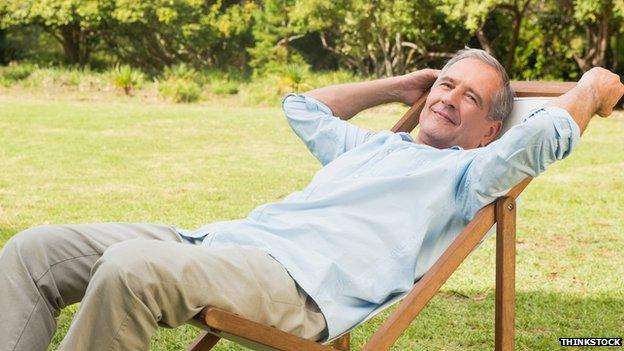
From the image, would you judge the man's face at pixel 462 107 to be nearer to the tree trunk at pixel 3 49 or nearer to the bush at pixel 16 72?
the bush at pixel 16 72

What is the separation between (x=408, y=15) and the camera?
17.9m

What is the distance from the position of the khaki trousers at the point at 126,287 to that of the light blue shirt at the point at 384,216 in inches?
4.3

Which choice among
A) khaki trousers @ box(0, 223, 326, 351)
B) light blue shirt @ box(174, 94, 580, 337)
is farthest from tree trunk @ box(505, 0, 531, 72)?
khaki trousers @ box(0, 223, 326, 351)

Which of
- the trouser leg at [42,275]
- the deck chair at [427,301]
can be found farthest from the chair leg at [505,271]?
the trouser leg at [42,275]

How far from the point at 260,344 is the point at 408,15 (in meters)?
15.6

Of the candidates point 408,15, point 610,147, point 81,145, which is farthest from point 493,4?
point 81,145

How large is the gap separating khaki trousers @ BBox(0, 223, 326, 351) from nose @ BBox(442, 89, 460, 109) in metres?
1.00

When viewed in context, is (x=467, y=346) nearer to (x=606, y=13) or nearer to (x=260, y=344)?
(x=260, y=344)

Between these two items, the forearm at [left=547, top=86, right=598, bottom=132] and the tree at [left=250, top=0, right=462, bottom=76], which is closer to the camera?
the forearm at [left=547, top=86, right=598, bottom=132]

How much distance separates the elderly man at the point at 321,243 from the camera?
8.52 ft

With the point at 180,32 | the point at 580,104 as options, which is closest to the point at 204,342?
the point at 580,104

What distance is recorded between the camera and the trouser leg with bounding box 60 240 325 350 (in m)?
2.54

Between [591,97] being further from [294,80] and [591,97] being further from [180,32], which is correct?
[180,32]

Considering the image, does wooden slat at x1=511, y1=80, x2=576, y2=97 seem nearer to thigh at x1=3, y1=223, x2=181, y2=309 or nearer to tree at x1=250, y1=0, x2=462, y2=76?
thigh at x1=3, y1=223, x2=181, y2=309
